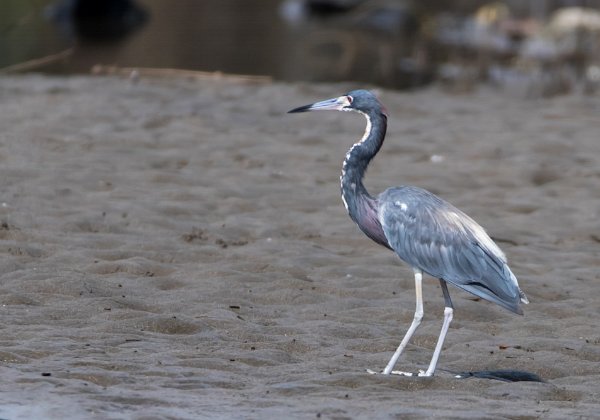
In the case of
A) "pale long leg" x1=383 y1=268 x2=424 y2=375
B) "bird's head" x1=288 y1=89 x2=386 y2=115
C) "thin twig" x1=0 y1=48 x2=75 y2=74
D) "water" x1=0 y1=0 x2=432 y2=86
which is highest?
"bird's head" x1=288 y1=89 x2=386 y2=115

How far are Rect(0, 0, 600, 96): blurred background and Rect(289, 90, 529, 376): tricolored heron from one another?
852cm

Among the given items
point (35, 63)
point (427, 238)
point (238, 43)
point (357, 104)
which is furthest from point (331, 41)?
point (427, 238)

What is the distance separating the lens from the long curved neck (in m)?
6.35

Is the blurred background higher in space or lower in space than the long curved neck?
lower

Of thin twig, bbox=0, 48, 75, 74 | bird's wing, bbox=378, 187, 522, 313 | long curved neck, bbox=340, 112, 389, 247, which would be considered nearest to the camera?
bird's wing, bbox=378, 187, 522, 313

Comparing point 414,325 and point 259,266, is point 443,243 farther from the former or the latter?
point 259,266

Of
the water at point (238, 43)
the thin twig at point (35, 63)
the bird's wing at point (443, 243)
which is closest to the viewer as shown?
the bird's wing at point (443, 243)

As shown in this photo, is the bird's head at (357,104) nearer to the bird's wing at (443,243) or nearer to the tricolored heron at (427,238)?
the tricolored heron at (427,238)

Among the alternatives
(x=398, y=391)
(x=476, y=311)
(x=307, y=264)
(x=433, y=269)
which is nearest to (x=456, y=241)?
(x=433, y=269)

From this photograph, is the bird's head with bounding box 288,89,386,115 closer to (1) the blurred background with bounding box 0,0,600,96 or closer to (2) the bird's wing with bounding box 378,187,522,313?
(2) the bird's wing with bounding box 378,187,522,313

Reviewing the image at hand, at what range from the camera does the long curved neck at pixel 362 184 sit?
6.35 metres

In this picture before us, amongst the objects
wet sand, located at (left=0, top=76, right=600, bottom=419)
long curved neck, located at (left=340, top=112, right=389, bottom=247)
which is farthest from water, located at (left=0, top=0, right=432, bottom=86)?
long curved neck, located at (left=340, top=112, right=389, bottom=247)

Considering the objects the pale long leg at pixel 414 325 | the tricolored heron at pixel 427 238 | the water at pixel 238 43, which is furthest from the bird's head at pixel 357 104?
the water at pixel 238 43

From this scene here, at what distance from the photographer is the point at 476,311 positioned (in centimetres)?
757
